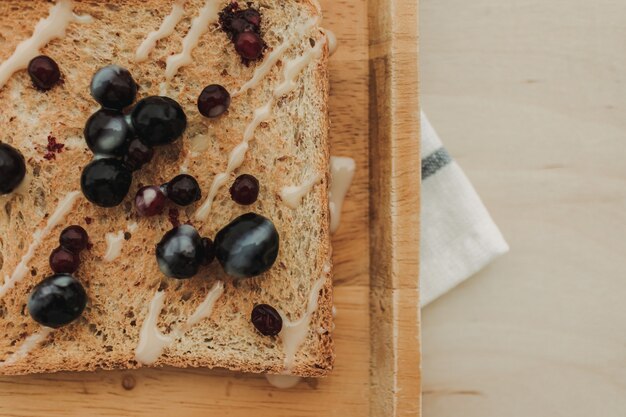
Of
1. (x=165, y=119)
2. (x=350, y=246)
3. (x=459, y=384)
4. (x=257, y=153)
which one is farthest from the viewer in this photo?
(x=459, y=384)

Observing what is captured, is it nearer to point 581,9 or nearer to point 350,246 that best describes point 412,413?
point 350,246

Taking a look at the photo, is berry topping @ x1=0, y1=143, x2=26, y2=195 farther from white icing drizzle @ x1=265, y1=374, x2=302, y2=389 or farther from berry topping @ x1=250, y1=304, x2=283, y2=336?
white icing drizzle @ x1=265, y1=374, x2=302, y2=389

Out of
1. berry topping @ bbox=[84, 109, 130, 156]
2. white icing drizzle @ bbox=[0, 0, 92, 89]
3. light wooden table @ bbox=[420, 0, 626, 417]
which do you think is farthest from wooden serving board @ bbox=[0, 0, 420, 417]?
white icing drizzle @ bbox=[0, 0, 92, 89]

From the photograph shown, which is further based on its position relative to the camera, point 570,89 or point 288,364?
point 570,89

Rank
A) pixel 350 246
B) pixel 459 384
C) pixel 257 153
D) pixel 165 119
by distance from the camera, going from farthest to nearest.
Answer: pixel 459 384 < pixel 350 246 < pixel 257 153 < pixel 165 119

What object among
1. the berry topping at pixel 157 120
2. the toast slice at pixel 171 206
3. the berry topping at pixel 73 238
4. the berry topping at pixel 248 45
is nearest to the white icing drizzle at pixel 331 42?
the toast slice at pixel 171 206

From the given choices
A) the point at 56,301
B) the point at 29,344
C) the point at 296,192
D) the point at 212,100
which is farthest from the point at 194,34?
the point at 29,344

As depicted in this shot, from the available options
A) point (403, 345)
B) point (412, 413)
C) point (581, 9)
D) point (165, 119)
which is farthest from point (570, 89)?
point (165, 119)

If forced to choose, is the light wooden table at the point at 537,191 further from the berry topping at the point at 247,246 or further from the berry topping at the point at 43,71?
the berry topping at the point at 43,71
